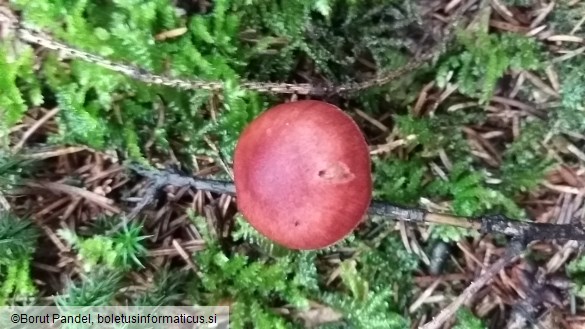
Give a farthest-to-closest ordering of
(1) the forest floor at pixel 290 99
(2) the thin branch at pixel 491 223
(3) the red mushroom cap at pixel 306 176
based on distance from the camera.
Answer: (1) the forest floor at pixel 290 99 → (2) the thin branch at pixel 491 223 → (3) the red mushroom cap at pixel 306 176

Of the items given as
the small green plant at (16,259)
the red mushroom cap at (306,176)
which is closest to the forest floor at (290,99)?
the small green plant at (16,259)

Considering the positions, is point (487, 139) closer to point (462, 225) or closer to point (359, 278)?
point (462, 225)

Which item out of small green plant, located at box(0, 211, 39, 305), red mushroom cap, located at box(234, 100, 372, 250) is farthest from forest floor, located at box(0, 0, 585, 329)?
red mushroom cap, located at box(234, 100, 372, 250)

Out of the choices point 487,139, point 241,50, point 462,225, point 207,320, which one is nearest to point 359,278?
point 462,225

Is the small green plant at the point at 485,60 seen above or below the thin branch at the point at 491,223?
above

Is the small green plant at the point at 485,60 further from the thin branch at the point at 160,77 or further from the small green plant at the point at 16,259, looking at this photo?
the small green plant at the point at 16,259
